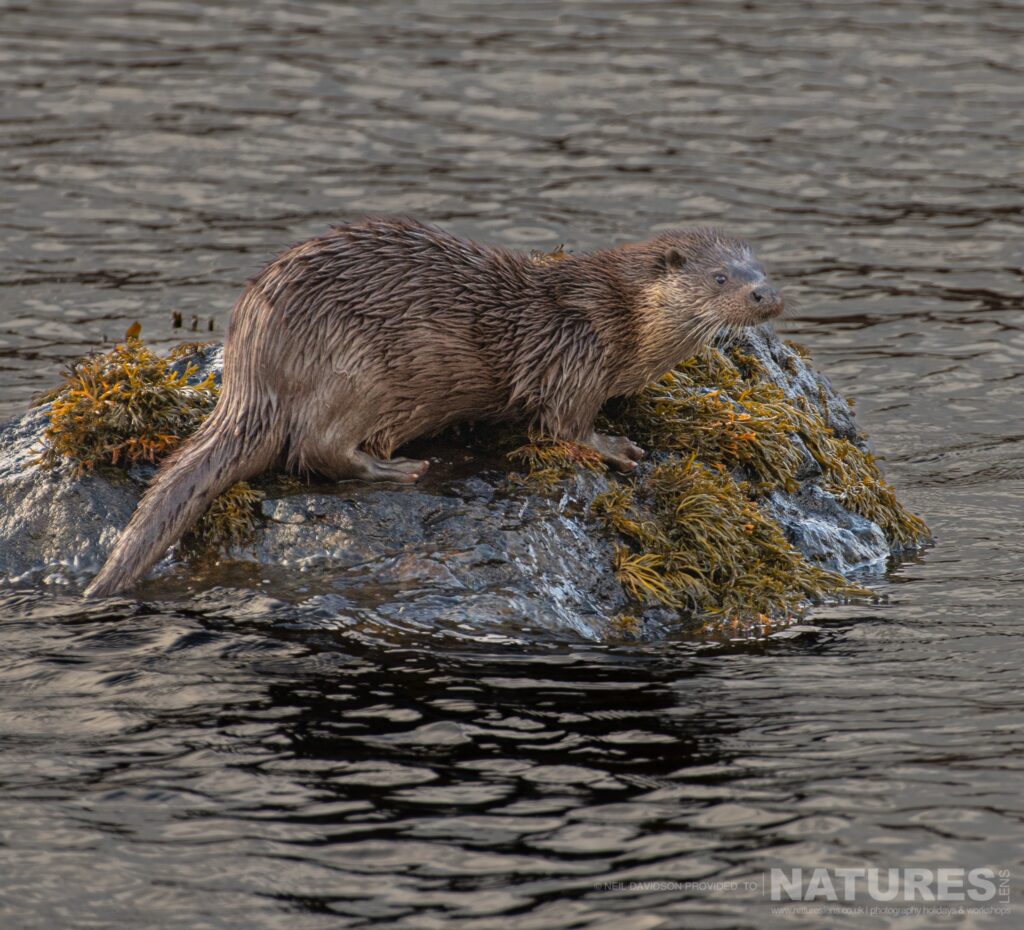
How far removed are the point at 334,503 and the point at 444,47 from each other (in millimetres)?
10326

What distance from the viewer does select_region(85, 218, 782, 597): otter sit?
689cm

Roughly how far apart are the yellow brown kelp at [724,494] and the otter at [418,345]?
0.81 ft

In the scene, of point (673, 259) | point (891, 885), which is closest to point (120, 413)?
point (673, 259)

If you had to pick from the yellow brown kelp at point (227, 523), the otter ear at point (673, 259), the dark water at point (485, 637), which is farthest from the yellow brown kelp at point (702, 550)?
the yellow brown kelp at point (227, 523)

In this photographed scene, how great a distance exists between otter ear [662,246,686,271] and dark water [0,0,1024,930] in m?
1.80

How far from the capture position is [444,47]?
16344 mm

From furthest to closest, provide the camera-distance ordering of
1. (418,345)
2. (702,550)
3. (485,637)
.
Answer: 1. (702,550)
2. (418,345)
3. (485,637)

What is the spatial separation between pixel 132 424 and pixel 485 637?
192 centimetres

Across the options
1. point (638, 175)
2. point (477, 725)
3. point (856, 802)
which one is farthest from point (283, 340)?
point (638, 175)

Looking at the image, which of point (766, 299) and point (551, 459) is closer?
point (551, 459)

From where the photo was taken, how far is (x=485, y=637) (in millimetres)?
6715

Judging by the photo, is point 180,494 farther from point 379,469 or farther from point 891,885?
point 891,885

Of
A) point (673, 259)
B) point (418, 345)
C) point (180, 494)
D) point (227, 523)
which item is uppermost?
point (673, 259)

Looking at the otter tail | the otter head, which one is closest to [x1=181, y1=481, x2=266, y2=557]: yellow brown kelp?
the otter tail
